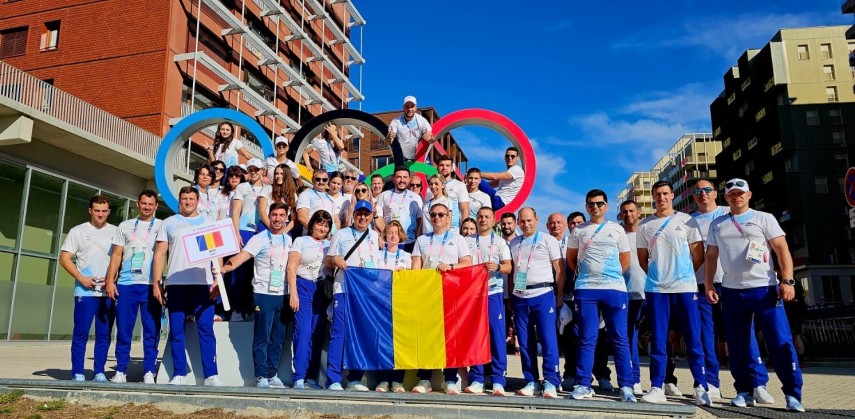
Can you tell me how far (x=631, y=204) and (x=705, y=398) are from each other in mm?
2046

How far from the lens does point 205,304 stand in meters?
6.40

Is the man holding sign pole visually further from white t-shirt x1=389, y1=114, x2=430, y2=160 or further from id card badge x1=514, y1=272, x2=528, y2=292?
white t-shirt x1=389, y1=114, x2=430, y2=160

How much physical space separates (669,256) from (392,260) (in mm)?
2896

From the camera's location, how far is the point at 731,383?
290 inches

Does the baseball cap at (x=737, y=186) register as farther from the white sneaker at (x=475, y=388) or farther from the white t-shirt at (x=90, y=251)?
the white t-shirt at (x=90, y=251)

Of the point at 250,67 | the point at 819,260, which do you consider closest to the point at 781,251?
the point at 250,67

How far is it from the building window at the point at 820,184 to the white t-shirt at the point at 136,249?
55338 millimetres

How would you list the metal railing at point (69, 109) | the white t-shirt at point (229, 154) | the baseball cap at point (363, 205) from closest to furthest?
the baseball cap at point (363, 205) < the white t-shirt at point (229, 154) < the metal railing at point (69, 109)

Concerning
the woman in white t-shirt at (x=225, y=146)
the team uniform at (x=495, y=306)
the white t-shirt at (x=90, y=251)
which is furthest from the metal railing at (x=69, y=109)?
the team uniform at (x=495, y=306)

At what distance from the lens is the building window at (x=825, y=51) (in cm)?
5203

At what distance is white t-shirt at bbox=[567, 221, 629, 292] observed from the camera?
571cm

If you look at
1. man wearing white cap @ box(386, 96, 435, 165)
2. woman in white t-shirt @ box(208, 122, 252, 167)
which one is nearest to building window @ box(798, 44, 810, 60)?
man wearing white cap @ box(386, 96, 435, 165)

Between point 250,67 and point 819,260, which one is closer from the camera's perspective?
point 250,67

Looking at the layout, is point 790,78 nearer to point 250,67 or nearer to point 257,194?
point 250,67
